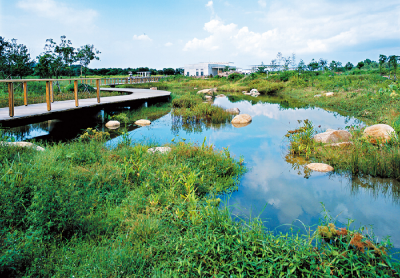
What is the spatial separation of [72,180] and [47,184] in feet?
2.02

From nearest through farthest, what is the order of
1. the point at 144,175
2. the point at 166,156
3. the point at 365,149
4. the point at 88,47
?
1. the point at 144,175
2. the point at 166,156
3. the point at 365,149
4. the point at 88,47

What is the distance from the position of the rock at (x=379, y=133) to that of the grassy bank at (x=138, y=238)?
459 cm

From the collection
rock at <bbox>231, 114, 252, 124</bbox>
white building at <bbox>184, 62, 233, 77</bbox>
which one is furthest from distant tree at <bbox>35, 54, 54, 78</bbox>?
white building at <bbox>184, 62, 233, 77</bbox>

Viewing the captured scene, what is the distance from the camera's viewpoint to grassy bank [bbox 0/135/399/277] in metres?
2.54

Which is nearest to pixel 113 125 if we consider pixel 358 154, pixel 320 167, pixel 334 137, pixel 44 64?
pixel 320 167

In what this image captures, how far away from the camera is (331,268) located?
8.51 ft

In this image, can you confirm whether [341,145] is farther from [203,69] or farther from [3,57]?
[203,69]

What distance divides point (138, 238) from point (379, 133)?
659 cm

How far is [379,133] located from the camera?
6.89m

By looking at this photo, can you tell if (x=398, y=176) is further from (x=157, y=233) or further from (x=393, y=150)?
(x=157, y=233)

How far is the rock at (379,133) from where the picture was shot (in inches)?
261

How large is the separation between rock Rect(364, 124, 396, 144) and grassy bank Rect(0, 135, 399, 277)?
4589 mm

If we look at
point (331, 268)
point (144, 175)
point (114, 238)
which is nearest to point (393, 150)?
point (331, 268)

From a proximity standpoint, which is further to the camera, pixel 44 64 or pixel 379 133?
pixel 44 64
